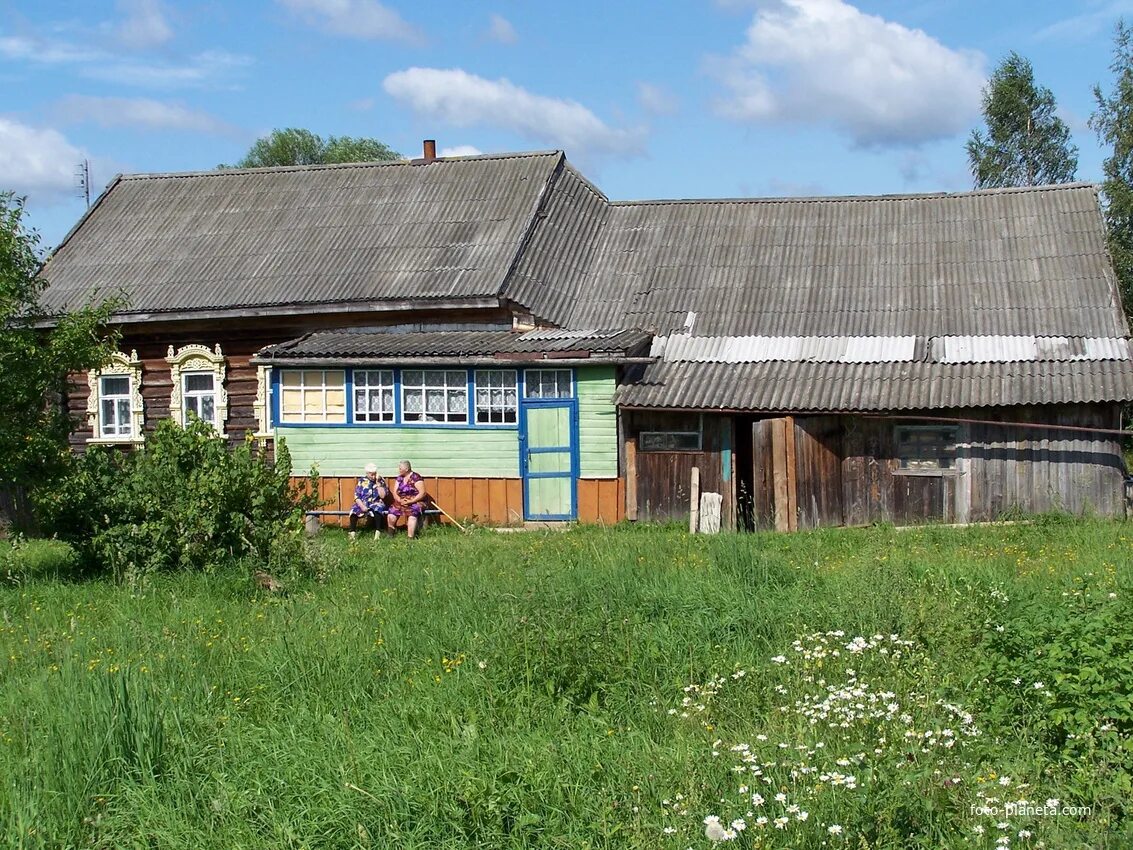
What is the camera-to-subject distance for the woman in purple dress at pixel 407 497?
15727mm

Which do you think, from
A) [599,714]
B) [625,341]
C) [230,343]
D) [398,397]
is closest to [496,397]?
[398,397]

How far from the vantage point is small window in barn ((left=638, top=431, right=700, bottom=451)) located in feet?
52.1

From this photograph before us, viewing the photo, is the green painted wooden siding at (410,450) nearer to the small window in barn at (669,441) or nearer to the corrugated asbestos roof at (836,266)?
the small window in barn at (669,441)

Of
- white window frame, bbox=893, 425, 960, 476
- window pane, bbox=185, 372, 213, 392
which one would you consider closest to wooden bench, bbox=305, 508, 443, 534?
window pane, bbox=185, 372, 213, 392

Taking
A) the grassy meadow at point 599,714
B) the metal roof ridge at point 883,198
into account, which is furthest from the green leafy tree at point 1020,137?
the grassy meadow at point 599,714

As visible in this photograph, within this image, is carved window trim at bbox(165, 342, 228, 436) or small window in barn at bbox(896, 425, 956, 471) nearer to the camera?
small window in barn at bbox(896, 425, 956, 471)

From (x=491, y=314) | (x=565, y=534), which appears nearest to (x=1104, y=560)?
(x=565, y=534)

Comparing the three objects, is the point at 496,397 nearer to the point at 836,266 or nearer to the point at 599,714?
the point at 836,266

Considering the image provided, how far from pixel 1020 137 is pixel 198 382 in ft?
85.5

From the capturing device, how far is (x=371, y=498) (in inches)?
628

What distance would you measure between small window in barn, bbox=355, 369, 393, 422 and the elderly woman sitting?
Result: 971 millimetres

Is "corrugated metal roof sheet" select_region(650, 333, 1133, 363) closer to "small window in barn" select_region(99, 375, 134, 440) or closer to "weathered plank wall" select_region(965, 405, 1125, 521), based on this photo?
"weathered plank wall" select_region(965, 405, 1125, 521)

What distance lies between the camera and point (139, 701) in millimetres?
5895

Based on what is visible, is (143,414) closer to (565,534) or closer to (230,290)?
(230,290)
